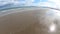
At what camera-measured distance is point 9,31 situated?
0.54m

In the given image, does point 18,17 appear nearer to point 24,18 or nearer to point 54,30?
point 24,18

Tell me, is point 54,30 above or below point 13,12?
below

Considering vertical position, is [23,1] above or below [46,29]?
above

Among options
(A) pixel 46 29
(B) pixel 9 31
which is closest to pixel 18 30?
(B) pixel 9 31

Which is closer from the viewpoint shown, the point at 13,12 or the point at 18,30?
the point at 18,30

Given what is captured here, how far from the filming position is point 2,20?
0.60m

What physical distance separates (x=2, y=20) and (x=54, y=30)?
324mm

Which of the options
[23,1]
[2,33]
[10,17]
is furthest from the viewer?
[23,1]

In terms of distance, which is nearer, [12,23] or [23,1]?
[12,23]

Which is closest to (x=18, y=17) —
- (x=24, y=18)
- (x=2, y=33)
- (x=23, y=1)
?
(x=24, y=18)

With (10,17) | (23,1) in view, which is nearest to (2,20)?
(10,17)

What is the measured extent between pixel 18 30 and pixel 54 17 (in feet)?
0.97

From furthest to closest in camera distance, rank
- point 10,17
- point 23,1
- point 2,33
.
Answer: point 23,1
point 10,17
point 2,33

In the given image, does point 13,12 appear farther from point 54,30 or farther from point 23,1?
point 23,1
